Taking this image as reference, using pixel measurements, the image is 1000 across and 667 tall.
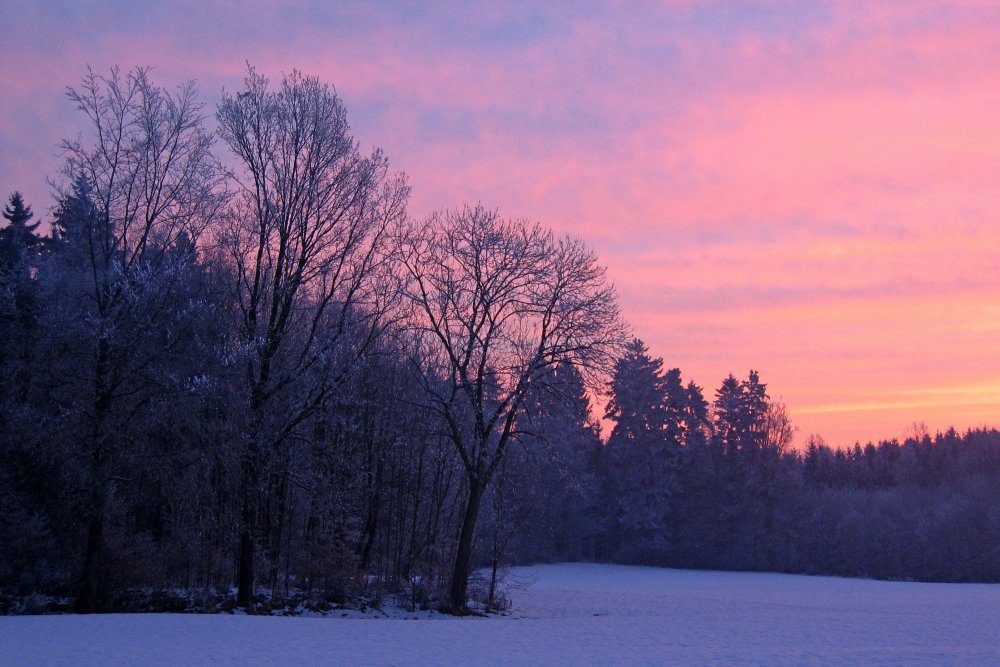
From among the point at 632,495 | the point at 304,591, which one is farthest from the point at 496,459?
the point at 632,495

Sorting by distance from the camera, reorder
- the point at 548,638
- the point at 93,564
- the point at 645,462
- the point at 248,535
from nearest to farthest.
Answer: the point at 548,638 → the point at 93,564 → the point at 248,535 → the point at 645,462

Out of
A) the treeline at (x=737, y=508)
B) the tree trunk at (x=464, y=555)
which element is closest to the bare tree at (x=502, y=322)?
the tree trunk at (x=464, y=555)

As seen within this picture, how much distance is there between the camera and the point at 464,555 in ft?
84.8

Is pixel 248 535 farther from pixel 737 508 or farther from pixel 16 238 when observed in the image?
pixel 737 508

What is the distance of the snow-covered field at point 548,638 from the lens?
14914 mm

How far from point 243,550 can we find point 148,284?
7.75 m

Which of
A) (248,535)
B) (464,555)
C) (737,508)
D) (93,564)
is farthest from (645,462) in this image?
(93,564)

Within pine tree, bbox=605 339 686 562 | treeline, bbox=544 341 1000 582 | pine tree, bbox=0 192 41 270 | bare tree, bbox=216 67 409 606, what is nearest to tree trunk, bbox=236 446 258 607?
bare tree, bbox=216 67 409 606

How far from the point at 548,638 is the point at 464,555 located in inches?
267

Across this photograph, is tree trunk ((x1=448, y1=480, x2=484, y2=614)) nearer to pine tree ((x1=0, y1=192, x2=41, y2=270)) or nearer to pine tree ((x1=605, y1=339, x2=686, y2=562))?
pine tree ((x1=0, y1=192, x2=41, y2=270))

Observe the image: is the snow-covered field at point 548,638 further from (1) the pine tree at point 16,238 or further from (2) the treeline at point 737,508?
(2) the treeline at point 737,508

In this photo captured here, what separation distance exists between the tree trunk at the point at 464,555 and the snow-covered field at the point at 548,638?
3.66 ft

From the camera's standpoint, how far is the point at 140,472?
23000 mm

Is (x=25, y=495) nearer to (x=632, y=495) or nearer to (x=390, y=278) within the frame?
(x=390, y=278)
